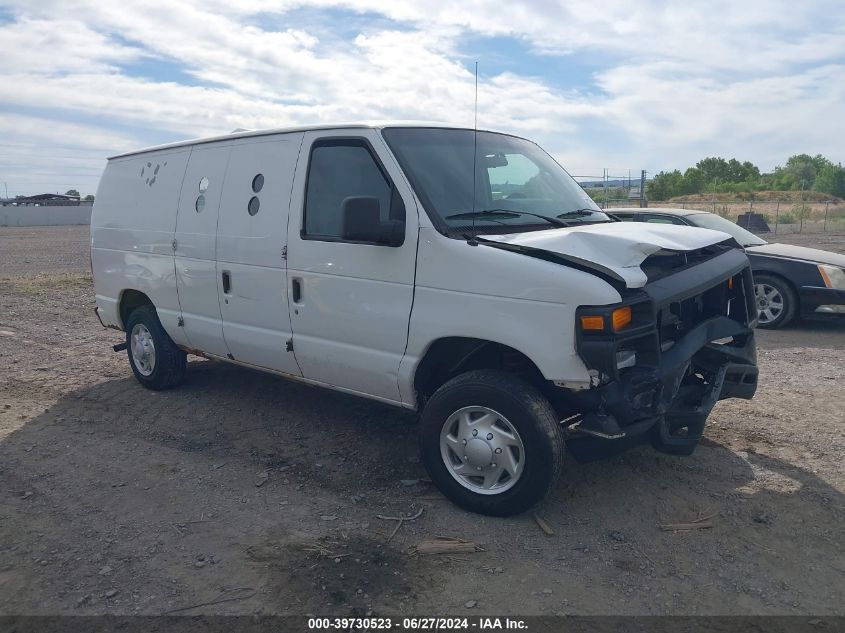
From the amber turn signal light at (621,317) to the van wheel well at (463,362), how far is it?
1.99 ft

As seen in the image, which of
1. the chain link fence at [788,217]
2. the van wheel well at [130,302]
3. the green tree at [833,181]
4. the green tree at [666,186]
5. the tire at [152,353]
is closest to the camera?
the tire at [152,353]

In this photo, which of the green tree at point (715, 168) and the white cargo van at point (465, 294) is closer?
the white cargo van at point (465, 294)

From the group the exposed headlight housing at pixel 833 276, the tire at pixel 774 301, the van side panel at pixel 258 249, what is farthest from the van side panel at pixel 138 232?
the exposed headlight housing at pixel 833 276

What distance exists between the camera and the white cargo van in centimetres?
377

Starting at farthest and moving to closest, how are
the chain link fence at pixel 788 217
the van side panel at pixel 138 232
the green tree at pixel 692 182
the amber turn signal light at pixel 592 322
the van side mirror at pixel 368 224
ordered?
the green tree at pixel 692 182 < the chain link fence at pixel 788 217 < the van side panel at pixel 138 232 < the van side mirror at pixel 368 224 < the amber turn signal light at pixel 592 322

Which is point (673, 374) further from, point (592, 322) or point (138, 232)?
point (138, 232)

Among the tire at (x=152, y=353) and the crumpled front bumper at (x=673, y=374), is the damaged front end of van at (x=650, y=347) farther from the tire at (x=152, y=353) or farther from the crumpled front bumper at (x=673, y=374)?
the tire at (x=152, y=353)

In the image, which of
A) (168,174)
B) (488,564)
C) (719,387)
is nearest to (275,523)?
(488,564)

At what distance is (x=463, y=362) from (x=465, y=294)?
57 centimetres

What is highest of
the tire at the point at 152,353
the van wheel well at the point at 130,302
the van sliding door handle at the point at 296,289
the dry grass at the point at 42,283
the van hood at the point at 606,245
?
the van hood at the point at 606,245

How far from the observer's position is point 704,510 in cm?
417

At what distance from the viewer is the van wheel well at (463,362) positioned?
165 inches

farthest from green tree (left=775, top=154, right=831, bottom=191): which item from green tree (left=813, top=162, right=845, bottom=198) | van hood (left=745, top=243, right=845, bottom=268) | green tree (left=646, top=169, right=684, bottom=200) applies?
van hood (left=745, top=243, right=845, bottom=268)

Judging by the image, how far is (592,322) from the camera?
3572 millimetres
